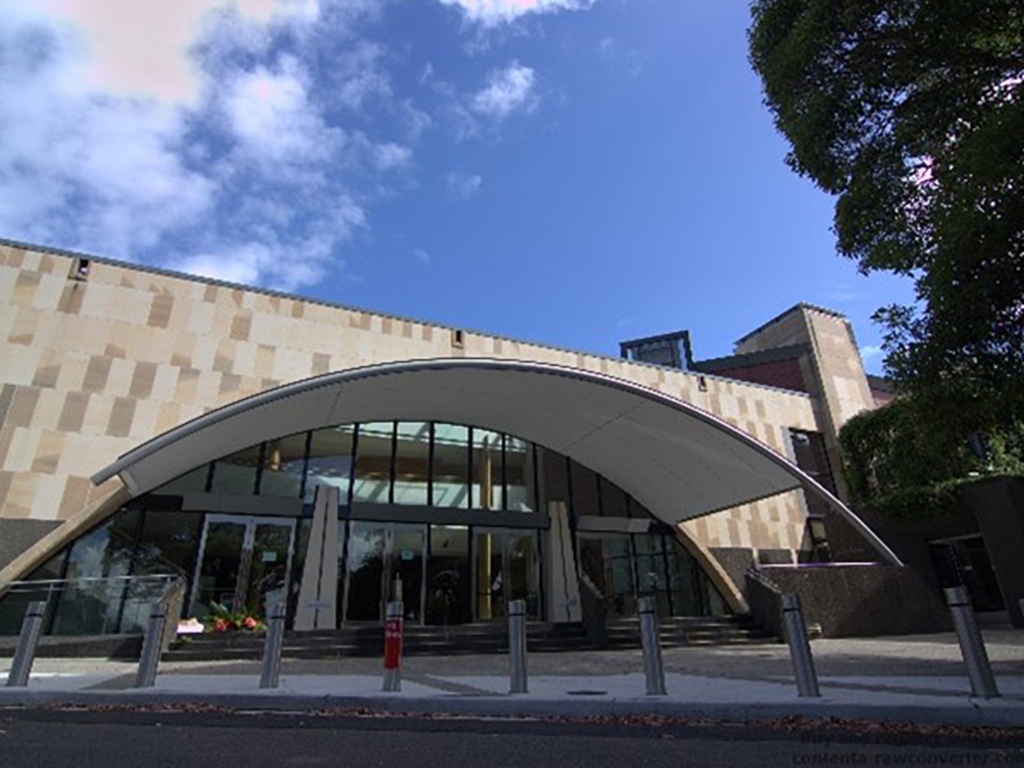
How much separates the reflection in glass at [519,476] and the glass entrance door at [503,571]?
828 mm

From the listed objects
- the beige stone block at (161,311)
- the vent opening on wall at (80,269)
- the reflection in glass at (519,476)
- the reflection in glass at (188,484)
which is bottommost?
the reflection in glass at (188,484)

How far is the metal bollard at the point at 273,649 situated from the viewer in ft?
23.1

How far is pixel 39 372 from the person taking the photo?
13.9 meters

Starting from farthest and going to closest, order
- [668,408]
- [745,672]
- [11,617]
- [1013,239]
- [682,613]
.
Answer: [682,613], [668,408], [11,617], [745,672], [1013,239]

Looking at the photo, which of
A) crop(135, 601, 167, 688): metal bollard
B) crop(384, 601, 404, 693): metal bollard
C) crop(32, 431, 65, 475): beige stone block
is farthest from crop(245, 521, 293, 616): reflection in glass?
crop(384, 601, 404, 693): metal bollard

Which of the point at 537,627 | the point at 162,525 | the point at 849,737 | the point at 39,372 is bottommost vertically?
the point at 849,737

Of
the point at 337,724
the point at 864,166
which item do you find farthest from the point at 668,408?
the point at 337,724

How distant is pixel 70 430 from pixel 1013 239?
56.1ft

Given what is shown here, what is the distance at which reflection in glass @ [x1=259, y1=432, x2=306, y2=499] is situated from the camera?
15500 mm

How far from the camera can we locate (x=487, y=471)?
18281 mm

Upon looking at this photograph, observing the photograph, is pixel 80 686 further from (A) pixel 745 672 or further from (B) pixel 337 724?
(A) pixel 745 672

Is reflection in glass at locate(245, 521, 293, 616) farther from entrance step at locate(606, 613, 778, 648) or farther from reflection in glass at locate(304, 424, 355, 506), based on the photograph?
entrance step at locate(606, 613, 778, 648)

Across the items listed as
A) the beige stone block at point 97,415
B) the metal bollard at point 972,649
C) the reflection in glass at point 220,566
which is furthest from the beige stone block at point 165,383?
the metal bollard at point 972,649

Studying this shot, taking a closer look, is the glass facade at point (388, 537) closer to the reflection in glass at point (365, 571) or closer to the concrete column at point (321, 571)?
the reflection in glass at point (365, 571)
